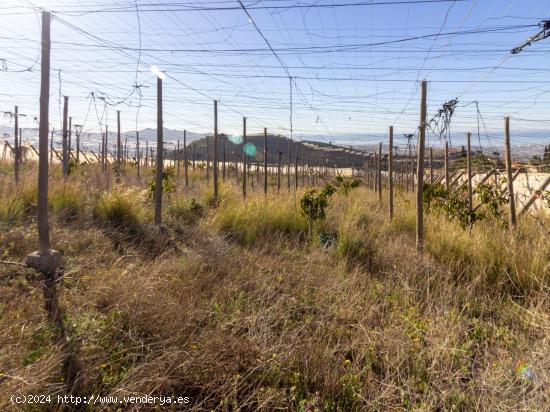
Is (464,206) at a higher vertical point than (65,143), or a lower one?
lower

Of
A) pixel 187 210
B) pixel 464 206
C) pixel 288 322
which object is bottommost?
pixel 288 322

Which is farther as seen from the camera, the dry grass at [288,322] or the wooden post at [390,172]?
the wooden post at [390,172]

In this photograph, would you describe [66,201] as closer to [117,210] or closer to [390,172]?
[117,210]

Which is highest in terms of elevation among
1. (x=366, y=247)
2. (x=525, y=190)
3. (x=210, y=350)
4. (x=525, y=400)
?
(x=525, y=190)

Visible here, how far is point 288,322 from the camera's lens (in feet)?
10.5

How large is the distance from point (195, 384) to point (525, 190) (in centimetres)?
1160

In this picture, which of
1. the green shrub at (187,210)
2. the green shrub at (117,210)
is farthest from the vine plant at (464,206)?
the green shrub at (117,210)

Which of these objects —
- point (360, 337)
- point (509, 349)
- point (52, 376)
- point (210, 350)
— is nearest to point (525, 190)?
point (509, 349)

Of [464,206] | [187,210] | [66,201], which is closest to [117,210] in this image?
[66,201]

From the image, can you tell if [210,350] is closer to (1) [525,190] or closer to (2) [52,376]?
(2) [52,376]

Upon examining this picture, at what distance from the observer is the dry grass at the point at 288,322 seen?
2.32 m

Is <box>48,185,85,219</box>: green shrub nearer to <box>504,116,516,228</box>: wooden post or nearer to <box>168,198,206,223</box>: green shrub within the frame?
<box>168,198,206,223</box>: green shrub

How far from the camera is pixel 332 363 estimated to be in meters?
2.65

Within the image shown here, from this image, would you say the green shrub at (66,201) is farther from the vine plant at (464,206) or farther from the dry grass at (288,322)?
the vine plant at (464,206)
